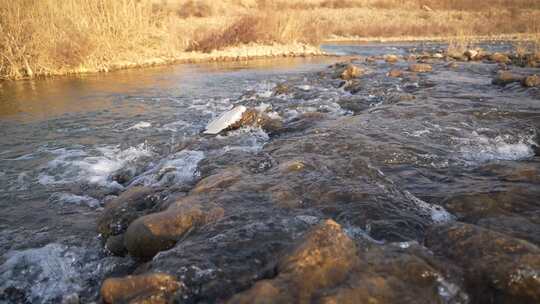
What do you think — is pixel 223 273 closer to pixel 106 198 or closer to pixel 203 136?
pixel 106 198

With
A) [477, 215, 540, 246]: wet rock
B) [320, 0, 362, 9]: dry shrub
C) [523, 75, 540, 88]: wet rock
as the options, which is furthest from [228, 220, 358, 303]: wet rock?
[320, 0, 362, 9]: dry shrub

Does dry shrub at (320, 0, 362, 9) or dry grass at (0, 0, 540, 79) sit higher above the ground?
dry shrub at (320, 0, 362, 9)

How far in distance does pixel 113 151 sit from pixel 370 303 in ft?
17.6

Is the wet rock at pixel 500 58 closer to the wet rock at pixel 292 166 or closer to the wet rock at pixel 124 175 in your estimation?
the wet rock at pixel 292 166

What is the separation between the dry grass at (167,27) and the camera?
1349 centimetres

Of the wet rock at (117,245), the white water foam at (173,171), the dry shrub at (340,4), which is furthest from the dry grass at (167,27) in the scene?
the wet rock at (117,245)

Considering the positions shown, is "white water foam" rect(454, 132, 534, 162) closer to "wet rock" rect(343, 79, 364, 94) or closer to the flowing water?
the flowing water

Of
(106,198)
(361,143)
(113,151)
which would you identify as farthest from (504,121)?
(113,151)

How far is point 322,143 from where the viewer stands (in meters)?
5.04

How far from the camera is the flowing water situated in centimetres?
284

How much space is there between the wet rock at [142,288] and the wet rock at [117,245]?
2.94ft

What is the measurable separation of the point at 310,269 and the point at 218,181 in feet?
6.44

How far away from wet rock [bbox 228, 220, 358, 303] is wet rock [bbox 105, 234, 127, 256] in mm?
1493

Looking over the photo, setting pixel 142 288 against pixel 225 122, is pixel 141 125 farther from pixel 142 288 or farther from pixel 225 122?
pixel 142 288
